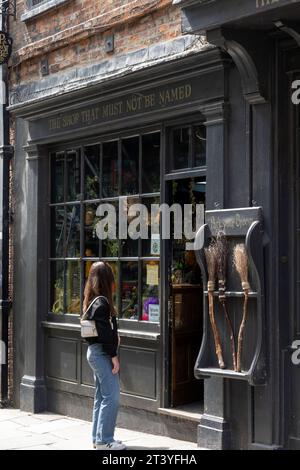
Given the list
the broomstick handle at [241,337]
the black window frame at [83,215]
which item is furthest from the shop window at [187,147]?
the broomstick handle at [241,337]

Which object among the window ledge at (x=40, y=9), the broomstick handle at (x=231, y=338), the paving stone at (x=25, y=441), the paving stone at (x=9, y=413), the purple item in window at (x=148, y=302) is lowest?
the paving stone at (x=9, y=413)

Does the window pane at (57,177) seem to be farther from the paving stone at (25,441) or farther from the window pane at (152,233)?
the paving stone at (25,441)

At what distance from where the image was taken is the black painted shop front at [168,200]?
20.9ft

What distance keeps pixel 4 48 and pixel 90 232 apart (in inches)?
112

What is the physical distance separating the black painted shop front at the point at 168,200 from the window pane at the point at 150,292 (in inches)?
0.7

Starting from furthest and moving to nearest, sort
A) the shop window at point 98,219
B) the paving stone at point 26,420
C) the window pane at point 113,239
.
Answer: the paving stone at point 26,420 < the window pane at point 113,239 < the shop window at point 98,219

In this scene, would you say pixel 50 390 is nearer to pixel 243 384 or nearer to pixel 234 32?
pixel 243 384

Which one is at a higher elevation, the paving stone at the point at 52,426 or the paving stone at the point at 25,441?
the paving stone at the point at 25,441

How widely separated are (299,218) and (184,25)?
Answer: 6.23ft

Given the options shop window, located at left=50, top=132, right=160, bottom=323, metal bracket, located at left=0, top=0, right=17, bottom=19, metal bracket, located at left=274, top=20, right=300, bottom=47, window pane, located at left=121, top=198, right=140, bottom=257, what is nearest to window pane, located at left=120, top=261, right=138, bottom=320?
shop window, located at left=50, top=132, right=160, bottom=323

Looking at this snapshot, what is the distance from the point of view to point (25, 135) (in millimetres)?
9625

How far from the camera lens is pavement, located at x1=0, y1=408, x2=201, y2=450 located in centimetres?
723

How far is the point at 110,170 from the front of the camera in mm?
8539

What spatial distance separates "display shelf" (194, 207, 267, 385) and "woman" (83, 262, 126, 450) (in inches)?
31.1
